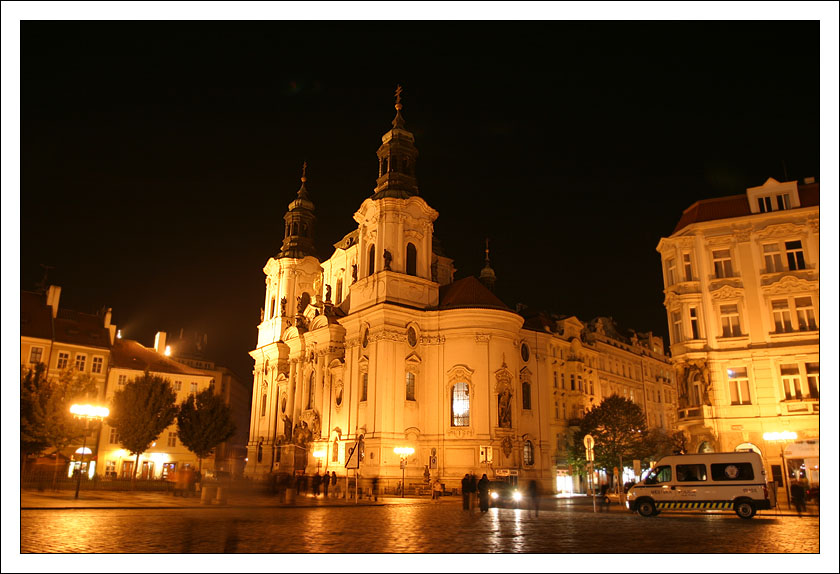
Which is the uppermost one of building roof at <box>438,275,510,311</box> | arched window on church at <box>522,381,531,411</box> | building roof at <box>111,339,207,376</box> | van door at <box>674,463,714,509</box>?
building roof at <box>438,275,510,311</box>

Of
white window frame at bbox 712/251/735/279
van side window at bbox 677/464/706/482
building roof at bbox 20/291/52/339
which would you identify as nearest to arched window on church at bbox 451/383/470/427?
white window frame at bbox 712/251/735/279

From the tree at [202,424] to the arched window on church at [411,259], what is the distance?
64.0 ft

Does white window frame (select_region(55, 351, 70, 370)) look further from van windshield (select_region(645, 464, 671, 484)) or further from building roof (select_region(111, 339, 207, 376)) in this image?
van windshield (select_region(645, 464, 671, 484))

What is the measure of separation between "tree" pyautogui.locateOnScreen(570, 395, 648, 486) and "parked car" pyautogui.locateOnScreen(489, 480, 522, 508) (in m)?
20.6

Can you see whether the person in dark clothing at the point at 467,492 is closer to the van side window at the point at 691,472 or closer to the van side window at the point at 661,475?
the van side window at the point at 661,475

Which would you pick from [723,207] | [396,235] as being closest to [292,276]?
[396,235]

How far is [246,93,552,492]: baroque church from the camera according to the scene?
43.9 m

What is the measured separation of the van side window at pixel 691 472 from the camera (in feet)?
75.5

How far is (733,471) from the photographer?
22406 millimetres

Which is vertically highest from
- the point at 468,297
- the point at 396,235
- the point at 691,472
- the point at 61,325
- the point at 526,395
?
the point at 396,235

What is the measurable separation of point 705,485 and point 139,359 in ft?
175

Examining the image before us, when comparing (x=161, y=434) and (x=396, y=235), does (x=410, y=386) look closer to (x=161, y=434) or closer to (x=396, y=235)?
(x=396, y=235)

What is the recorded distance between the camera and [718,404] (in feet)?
101

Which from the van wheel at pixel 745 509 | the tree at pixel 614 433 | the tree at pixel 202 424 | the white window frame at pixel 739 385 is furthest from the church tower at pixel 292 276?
the van wheel at pixel 745 509
